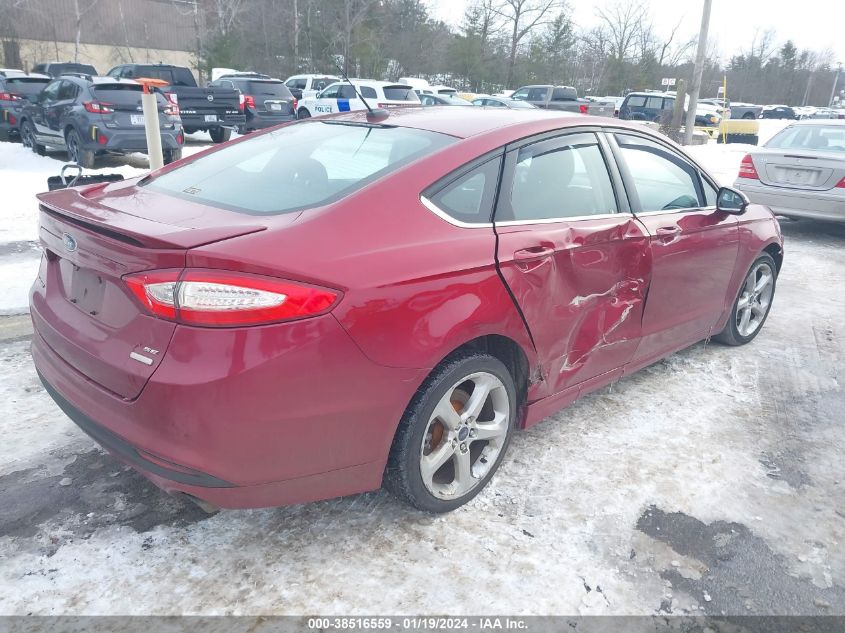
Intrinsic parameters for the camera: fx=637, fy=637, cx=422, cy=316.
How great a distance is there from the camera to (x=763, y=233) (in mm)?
4430

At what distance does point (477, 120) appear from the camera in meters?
2.92

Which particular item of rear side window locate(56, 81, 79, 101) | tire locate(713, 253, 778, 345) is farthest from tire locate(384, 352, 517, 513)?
rear side window locate(56, 81, 79, 101)

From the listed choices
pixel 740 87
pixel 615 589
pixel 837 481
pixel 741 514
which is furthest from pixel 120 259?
pixel 740 87

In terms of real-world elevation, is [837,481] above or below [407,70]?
below

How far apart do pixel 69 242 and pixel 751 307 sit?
441 cm

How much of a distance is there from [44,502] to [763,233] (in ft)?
14.8

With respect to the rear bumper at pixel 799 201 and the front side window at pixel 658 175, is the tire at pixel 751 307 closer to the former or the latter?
the front side window at pixel 658 175

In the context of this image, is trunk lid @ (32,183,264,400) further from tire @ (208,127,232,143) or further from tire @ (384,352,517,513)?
tire @ (208,127,232,143)

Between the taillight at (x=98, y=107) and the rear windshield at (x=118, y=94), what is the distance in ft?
0.30

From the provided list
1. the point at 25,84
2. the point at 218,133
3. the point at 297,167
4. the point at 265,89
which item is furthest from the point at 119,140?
the point at 297,167

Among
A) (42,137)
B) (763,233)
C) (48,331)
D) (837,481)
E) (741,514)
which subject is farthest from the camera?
(42,137)

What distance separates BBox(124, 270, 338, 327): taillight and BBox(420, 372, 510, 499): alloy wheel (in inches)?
30.2

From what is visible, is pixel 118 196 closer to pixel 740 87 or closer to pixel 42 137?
pixel 42 137

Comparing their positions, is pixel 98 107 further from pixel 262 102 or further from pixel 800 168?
pixel 800 168
